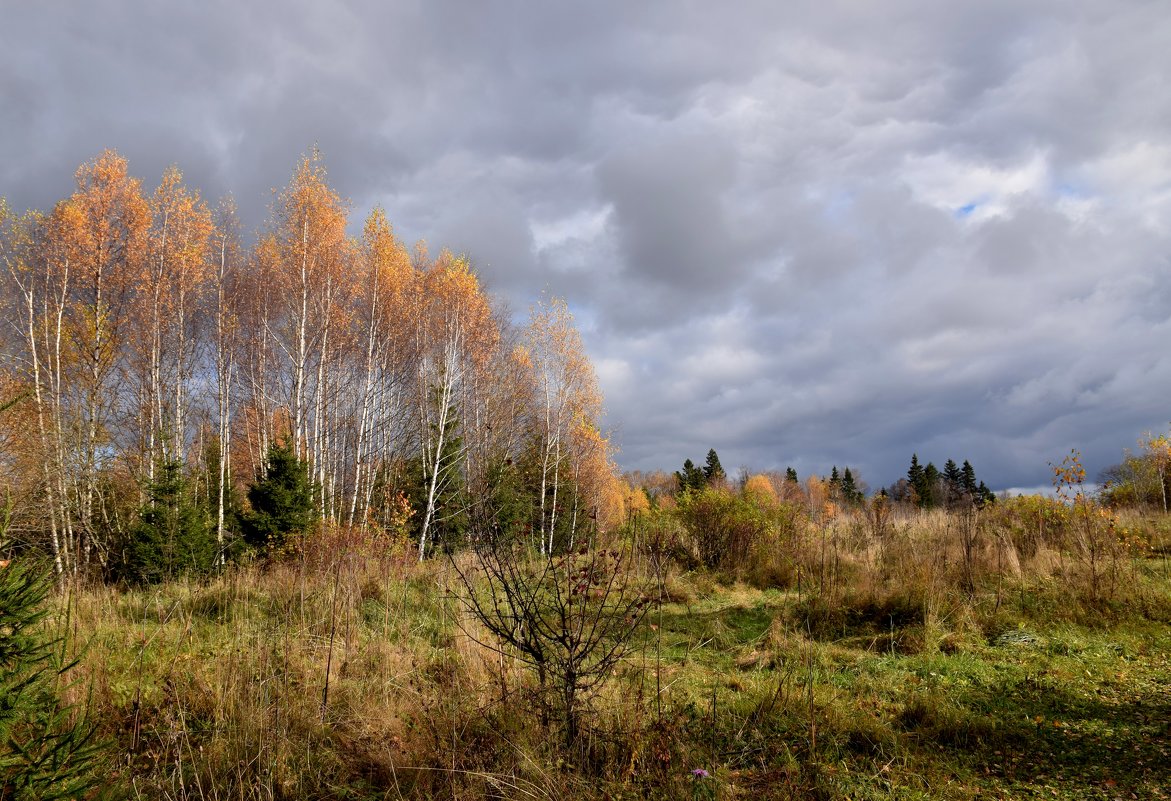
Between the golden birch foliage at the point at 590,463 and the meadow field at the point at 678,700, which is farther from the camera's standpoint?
the golden birch foliage at the point at 590,463

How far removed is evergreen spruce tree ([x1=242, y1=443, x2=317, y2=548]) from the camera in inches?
511

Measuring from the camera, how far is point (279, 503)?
1310 centimetres

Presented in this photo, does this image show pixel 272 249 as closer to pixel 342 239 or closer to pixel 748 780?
pixel 342 239

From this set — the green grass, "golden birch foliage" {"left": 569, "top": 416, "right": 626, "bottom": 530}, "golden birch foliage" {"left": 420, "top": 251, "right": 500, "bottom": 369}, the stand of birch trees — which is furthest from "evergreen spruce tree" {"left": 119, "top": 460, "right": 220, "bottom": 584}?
"golden birch foliage" {"left": 569, "top": 416, "right": 626, "bottom": 530}

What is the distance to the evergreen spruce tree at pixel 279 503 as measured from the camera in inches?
511

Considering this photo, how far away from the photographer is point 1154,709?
413cm

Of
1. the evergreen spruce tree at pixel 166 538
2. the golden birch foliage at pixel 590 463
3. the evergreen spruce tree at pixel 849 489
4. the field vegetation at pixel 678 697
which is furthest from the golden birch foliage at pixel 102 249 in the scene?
the evergreen spruce tree at pixel 849 489

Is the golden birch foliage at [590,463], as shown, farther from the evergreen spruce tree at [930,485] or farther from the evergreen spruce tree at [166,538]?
the evergreen spruce tree at [930,485]

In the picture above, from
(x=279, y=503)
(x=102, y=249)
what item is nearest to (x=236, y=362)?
(x=102, y=249)

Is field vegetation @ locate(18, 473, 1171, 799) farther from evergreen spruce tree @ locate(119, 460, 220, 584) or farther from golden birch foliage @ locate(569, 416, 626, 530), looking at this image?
golden birch foliage @ locate(569, 416, 626, 530)

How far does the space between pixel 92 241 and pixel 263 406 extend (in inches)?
241

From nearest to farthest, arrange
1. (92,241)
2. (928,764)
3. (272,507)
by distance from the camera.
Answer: (928,764) < (272,507) < (92,241)

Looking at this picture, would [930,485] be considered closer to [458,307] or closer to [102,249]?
[458,307]

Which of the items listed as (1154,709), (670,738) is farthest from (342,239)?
(1154,709)
